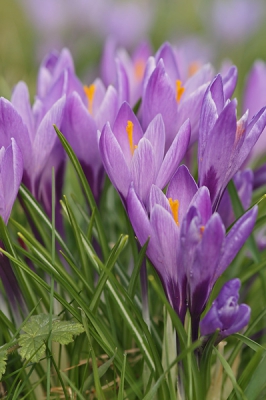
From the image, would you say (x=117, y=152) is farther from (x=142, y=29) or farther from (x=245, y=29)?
(x=245, y=29)

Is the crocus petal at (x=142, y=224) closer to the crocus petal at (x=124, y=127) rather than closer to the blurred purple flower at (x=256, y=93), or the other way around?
the crocus petal at (x=124, y=127)

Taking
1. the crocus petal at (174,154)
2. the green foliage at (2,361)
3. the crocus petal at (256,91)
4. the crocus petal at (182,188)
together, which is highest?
the crocus petal at (256,91)

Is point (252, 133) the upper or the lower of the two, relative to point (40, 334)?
upper

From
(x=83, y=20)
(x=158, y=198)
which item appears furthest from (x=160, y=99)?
(x=83, y=20)

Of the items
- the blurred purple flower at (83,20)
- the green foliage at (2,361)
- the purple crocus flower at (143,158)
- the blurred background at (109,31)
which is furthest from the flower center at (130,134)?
the blurred purple flower at (83,20)

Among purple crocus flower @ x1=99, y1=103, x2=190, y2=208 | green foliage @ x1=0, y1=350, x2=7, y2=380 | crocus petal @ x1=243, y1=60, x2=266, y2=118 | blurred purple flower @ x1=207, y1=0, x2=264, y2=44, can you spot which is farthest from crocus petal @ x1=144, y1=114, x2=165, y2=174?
blurred purple flower @ x1=207, y1=0, x2=264, y2=44

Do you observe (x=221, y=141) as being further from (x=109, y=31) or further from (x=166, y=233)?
(x=109, y=31)
